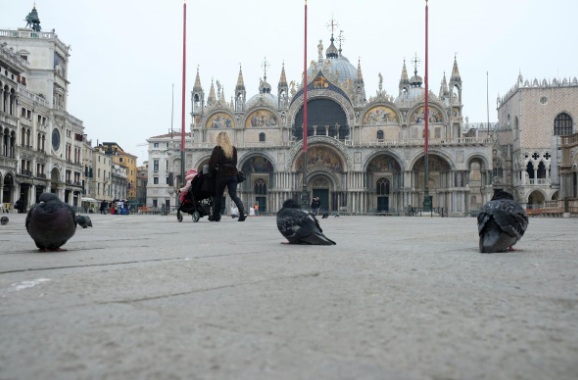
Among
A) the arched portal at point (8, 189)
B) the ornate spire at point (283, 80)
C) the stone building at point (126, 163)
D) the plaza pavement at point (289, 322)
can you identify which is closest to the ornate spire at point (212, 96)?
the ornate spire at point (283, 80)

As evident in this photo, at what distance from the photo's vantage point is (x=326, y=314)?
1.97m

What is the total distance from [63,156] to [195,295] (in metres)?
47.2

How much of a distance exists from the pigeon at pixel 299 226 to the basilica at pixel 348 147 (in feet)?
116

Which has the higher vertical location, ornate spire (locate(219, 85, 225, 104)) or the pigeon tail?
ornate spire (locate(219, 85, 225, 104))

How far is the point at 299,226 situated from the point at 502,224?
1.83 m

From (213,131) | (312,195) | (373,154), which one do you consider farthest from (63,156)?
(373,154)

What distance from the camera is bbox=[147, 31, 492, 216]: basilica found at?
41.0 meters

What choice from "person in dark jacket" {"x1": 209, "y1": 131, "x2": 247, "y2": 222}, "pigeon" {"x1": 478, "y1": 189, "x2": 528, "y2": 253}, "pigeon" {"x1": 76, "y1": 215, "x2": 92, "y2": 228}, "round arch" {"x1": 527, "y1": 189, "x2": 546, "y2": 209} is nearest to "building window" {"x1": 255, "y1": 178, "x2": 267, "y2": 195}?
"round arch" {"x1": 527, "y1": 189, "x2": 546, "y2": 209}

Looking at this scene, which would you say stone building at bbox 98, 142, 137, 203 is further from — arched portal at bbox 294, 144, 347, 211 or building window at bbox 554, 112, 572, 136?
building window at bbox 554, 112, 572, 136

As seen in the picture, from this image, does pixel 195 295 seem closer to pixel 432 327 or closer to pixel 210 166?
pixel 432 327

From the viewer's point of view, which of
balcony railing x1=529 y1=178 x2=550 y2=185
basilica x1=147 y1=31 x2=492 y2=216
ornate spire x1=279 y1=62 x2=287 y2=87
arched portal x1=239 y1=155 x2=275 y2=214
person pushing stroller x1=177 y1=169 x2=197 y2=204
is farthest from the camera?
balcony railing x1=529 y1=178 x2=550 y2=185

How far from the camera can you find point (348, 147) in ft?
137

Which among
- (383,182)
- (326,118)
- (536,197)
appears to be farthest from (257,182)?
(536,197)

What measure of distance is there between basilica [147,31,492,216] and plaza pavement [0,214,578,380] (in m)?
37.6
